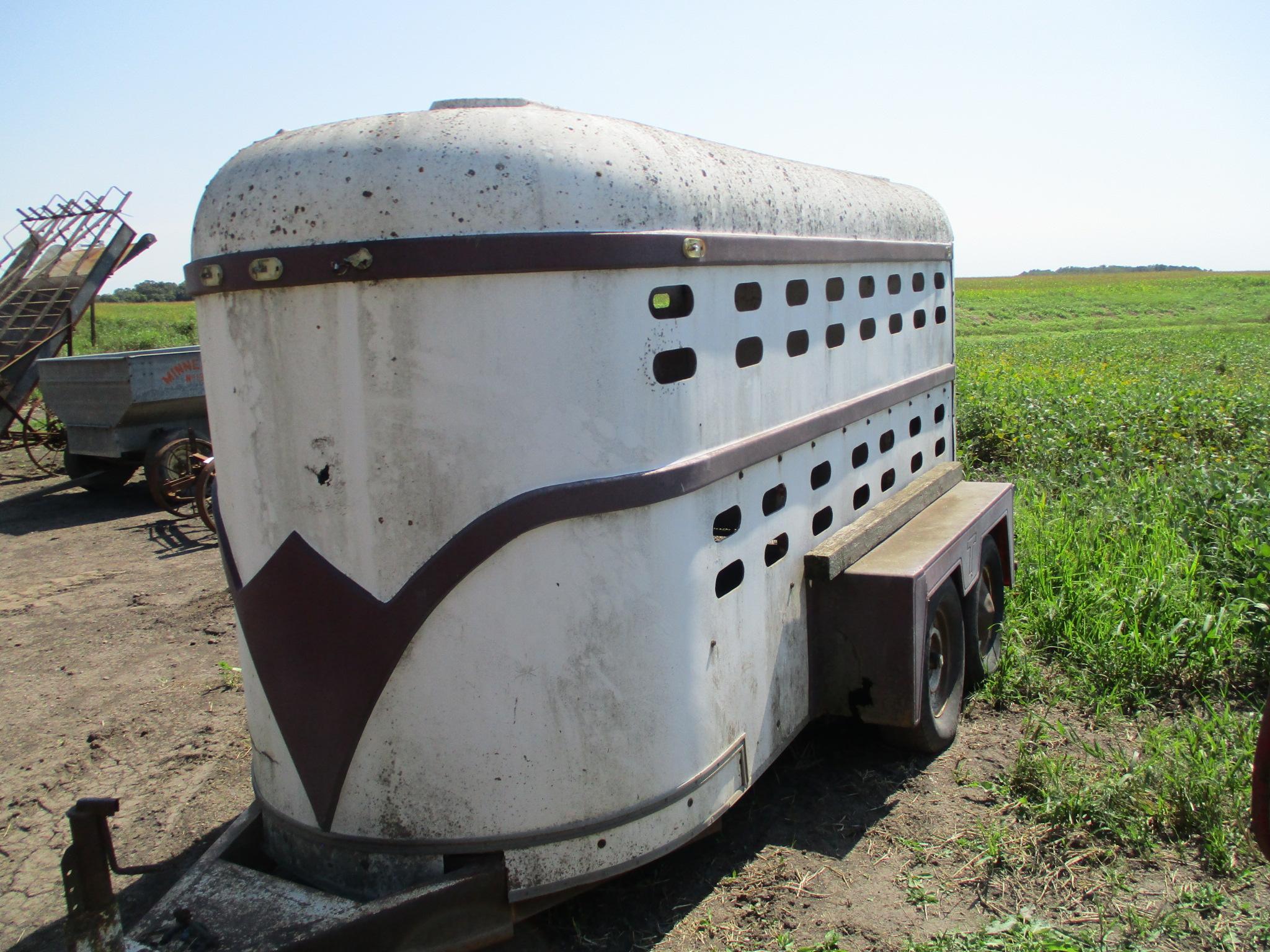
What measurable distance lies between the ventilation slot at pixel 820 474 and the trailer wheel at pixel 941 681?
64cm

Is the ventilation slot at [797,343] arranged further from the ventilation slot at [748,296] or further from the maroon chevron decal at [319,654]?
the maroon chevron decal at [319,654]

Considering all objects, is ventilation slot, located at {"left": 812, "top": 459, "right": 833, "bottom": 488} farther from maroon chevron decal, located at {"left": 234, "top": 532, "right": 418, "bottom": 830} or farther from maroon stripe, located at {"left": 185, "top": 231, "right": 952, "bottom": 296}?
maroon chevron decal, located at {"left": 234, "top": 532, "right": 418, "bottom": 830}

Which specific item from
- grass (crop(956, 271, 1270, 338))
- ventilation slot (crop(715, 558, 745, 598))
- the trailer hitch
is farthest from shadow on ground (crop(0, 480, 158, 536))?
grass (crop(956, 271, 1270, 338))

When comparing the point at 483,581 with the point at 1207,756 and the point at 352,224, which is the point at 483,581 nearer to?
the point at 352,224

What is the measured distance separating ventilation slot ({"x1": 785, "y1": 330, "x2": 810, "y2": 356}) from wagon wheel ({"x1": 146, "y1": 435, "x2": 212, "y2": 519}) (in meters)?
7.10

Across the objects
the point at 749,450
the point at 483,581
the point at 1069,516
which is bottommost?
the point at 1069,516

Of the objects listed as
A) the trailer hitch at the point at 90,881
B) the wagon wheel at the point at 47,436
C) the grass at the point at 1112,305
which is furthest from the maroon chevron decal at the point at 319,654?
the grass at the point at 1112,305

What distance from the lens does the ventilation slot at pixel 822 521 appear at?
362cm

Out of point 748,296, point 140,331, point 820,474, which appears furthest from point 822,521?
point 140,331

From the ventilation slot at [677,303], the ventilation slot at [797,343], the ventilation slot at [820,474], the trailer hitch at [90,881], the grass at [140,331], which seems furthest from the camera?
the grass at [140,331]

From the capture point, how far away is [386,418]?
2.50 metres

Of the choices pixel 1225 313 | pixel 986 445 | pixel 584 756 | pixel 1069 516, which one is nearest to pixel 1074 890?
pixel 584 756

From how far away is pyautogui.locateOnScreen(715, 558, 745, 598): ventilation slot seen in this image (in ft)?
9.91

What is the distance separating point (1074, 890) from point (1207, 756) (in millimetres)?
1119
